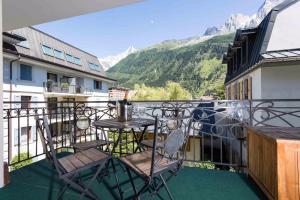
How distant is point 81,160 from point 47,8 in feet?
7.53

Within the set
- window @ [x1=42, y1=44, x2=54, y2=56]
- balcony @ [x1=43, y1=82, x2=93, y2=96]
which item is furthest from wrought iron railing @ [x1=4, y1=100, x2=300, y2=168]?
window @ [x1=42, y1=44, x2=54, y2=56]

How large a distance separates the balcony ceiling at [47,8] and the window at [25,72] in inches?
478

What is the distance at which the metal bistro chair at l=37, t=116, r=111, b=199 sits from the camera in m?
1.80

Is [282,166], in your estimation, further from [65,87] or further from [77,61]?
[77,61]

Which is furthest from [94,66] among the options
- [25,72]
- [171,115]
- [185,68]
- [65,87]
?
[171,115]

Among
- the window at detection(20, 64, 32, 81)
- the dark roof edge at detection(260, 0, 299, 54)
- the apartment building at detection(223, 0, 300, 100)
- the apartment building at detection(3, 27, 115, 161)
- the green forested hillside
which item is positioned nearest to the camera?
the apartment building at detection(223, 0, 300, 100)

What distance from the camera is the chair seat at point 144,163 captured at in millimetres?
1854

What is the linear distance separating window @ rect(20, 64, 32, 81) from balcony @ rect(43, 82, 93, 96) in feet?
4.38

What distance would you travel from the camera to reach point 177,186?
2.50 metres

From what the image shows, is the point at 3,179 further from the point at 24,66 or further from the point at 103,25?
the point at 103,25

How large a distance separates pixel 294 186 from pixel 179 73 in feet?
105

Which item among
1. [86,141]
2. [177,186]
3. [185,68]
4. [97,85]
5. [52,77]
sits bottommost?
[177,186]

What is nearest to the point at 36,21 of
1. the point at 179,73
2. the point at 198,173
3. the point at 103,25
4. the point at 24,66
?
the point at 198,173

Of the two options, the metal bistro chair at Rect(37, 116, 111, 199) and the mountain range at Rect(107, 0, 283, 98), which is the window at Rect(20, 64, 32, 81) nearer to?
the metal bistro chair at Rect(37, 116, 111, 199)
